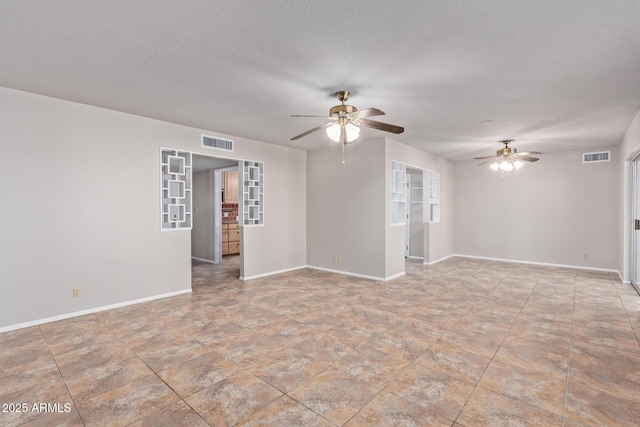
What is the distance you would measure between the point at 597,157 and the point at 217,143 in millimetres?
7362

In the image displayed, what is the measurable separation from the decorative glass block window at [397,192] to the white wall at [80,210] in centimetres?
332

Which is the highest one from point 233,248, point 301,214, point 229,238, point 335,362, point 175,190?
point 175,190

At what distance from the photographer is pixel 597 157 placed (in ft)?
20.6

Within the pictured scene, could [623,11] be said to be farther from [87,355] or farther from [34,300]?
[34,300]

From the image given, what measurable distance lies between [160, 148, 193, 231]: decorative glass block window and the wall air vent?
25.1ft

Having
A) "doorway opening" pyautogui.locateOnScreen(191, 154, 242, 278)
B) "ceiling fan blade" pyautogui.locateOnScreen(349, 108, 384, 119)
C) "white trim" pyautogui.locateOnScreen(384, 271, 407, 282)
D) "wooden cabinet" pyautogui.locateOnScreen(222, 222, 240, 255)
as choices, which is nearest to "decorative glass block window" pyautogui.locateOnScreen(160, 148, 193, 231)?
"doorway opening" pyautogui.locateOnScreen(191, 154, 242, 278)

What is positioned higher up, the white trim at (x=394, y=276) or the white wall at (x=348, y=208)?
the white wall at (x=348, y=208)

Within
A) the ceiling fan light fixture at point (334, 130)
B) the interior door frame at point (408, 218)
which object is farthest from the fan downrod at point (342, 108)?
the interior door frame at point (408, 218)

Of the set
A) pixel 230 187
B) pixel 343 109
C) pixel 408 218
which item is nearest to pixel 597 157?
pixel 408 218

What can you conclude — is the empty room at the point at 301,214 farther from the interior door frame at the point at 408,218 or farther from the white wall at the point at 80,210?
the interior door frame at the point at 408,218

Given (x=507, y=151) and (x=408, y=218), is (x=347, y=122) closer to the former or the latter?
(x=507, y=151)

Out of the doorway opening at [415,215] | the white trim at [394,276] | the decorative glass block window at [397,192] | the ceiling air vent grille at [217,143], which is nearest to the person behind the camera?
the ceiling air vent grille at [217,143]

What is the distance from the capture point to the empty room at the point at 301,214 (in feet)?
6.66

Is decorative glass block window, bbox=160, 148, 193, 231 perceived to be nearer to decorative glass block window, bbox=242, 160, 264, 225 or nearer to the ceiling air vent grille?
the ceiling air vent grille
